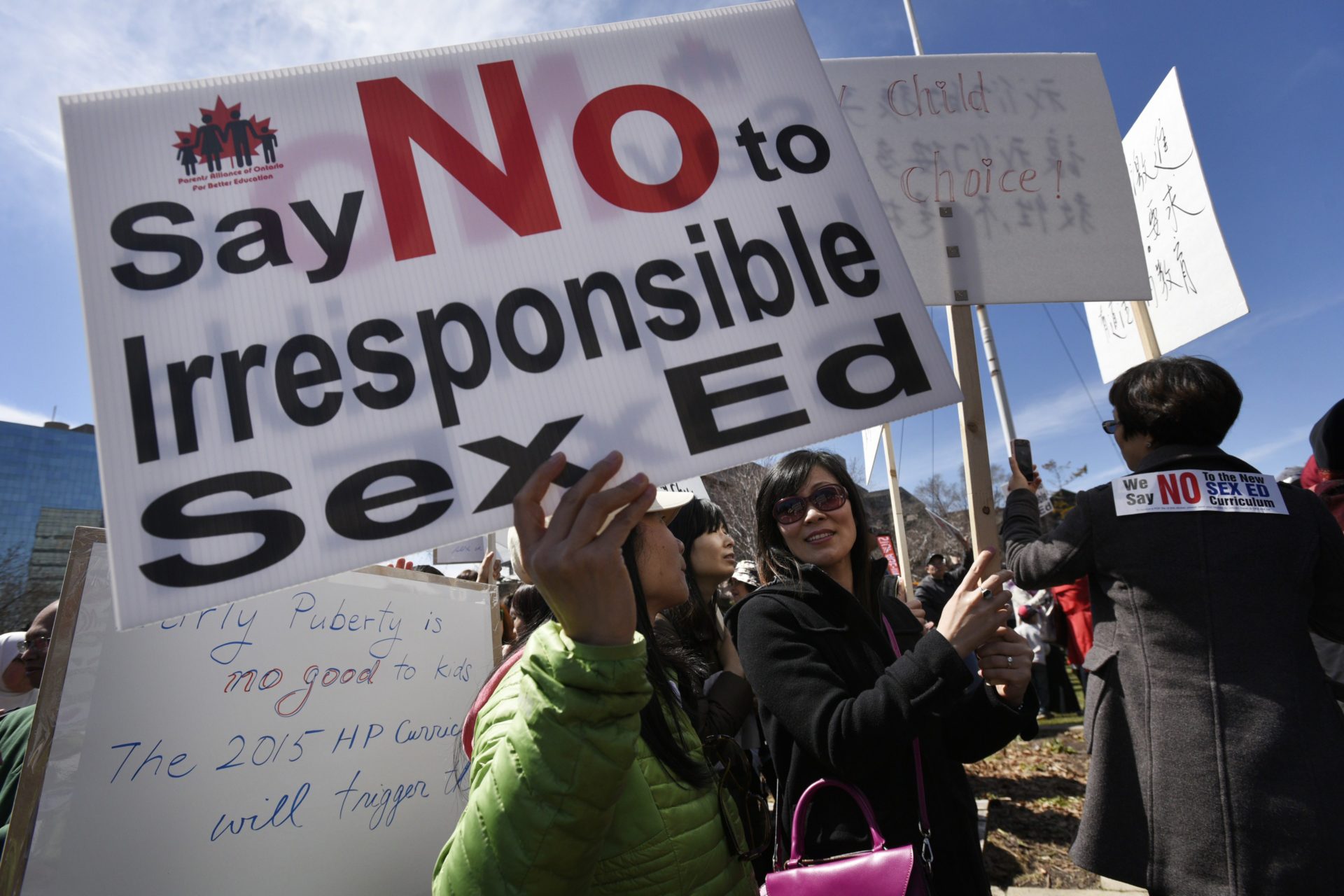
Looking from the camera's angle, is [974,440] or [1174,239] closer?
[974,440]

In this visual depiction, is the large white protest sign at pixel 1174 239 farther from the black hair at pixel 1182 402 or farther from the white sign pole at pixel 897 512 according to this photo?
the white sign pole at pixel 897 512

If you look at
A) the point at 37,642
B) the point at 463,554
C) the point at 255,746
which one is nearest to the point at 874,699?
the point at 255,746

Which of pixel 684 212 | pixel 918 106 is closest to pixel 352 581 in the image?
pixel 684 212

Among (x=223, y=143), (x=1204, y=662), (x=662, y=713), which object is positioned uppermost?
(x=223, y=143)

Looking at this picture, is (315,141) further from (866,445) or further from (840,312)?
(866,445)

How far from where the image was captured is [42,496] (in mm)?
66312

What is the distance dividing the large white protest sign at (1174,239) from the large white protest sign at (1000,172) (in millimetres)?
787

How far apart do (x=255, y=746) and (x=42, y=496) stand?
3332 inches

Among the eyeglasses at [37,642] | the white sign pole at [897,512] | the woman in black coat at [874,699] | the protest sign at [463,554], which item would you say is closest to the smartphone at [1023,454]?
the woman in black coat at [874,699]

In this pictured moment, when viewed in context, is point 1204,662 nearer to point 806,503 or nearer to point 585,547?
point 806,503

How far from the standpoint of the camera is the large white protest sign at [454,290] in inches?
41.8

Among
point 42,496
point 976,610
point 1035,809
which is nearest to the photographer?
point 976,610

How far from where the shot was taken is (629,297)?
48.2 inches

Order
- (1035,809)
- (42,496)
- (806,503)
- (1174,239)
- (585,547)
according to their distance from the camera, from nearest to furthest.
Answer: (585,547), (806,503), (1174,239), (1035,809), (42,496)
